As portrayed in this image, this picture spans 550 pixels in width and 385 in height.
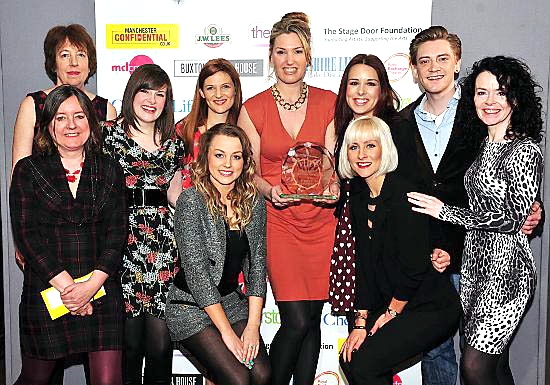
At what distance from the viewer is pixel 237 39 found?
14.0ft

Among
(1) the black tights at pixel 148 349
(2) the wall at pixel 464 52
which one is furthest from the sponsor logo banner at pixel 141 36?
(1) the black tights at pixel 148 349

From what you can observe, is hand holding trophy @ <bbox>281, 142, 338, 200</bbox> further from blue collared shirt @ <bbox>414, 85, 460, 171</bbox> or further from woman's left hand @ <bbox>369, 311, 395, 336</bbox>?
woman's left hand @ <bbox>369, 311, 395, 336</bbox>

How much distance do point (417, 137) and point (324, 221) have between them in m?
0.69

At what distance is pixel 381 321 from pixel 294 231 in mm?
699

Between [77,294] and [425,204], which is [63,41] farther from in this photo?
[425,204]

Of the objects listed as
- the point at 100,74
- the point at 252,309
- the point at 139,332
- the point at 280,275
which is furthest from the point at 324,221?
the point at 100,74

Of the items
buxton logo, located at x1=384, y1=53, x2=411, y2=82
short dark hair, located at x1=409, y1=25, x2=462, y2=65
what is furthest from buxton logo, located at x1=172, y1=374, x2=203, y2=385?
short dark hair, located at x1=409, y1=25, x2=462, y2=65

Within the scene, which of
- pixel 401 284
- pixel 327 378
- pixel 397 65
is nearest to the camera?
pixel 401 284

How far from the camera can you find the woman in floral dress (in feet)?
11.4

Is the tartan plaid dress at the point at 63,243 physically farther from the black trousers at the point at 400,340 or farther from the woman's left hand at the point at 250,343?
the black trousers at the point at 400,340

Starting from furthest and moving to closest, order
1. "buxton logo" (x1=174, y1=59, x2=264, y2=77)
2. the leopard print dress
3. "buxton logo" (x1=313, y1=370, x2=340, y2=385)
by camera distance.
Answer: "buxton logo" (x1=313, y1=370, x2=340, y2=385) < "buxton logo" (x1=174, y1=59, x2=264, y2=77) < the leopard print dress

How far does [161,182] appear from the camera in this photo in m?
3.51

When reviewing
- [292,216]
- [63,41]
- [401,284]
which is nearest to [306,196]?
[292,216]

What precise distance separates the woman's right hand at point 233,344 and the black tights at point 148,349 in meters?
0.44
